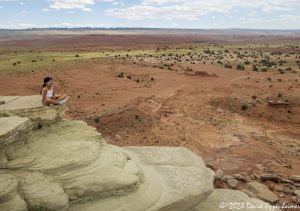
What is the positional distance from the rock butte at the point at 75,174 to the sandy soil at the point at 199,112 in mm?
2740

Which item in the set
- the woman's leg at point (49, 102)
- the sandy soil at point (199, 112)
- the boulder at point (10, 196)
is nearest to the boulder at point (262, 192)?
the sandy soil at point (199, 112)

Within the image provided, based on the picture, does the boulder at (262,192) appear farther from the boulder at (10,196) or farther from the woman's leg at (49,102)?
the boulder at (10,196)

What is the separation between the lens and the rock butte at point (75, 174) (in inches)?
304

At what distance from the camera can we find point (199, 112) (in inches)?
792

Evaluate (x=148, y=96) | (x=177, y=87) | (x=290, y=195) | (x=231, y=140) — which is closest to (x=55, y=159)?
(x=290, y=195)

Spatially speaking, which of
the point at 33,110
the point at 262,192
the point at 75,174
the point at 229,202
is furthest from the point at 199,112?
the point at 75,174

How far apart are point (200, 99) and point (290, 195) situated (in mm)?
11967

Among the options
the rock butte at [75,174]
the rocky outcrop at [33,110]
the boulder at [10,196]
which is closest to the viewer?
the boulder at [10,196]

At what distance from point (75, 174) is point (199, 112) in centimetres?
1266

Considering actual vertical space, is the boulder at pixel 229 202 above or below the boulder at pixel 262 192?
above

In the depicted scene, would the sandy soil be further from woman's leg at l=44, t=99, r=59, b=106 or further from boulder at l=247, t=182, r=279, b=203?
woman's leg at l=44, t=99, r=59, b=106

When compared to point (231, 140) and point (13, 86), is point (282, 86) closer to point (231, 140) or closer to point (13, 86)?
point (231, 140)

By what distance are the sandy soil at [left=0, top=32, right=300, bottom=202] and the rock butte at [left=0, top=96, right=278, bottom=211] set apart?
108 inches

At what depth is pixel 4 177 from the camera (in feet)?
25.0
